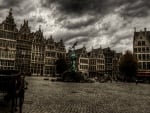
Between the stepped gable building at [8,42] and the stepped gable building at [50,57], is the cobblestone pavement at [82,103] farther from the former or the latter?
the stepped gable building at [50,57]

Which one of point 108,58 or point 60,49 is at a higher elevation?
point 60,49

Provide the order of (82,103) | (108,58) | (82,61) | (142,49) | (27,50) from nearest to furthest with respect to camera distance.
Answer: (82,103) < (27,50) < (142,49) < (82,61) < (108,58)

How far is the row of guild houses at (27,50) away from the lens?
5709 centimetres

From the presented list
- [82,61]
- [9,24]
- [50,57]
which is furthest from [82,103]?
[82,61]

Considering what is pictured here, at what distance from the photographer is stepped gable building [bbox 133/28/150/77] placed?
63.8m

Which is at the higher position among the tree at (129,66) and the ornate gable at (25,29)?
the ornate gable at (25,29)

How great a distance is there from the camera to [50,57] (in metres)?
72.9

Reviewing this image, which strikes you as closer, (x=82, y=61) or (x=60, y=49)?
(x=60, y=49)

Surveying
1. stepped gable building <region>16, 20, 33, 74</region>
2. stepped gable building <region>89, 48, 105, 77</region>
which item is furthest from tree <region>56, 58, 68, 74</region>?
stepped gable building <region>89, 48, 105, 77</region>

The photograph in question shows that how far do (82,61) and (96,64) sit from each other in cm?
640

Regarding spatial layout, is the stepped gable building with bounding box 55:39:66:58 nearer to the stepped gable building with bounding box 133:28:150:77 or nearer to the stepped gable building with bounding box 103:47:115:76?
the stepped gable building with bounding box 103:47:115:76

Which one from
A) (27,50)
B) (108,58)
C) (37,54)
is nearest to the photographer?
(27,50)

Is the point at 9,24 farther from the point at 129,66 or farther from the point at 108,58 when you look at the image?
the point at 108,58

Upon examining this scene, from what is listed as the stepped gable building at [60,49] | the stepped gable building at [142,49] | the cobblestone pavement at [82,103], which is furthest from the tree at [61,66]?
the cobblestone pavement at [82,103]
